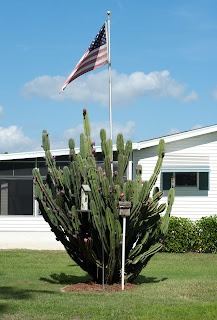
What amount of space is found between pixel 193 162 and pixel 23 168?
539 centimetres

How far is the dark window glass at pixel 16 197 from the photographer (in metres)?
18.5

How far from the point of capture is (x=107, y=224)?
9828 mm

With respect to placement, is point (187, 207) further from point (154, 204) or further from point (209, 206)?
point (154, 204)

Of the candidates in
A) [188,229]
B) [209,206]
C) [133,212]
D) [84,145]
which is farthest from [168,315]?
[209,206]

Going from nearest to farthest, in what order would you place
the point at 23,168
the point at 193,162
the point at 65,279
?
the point at 65,279 → the point at 193,162 → the point at 23,168

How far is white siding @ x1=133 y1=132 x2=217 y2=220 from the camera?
17.3 m

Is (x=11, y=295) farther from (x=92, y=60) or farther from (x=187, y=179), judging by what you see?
(x=187, y=179)

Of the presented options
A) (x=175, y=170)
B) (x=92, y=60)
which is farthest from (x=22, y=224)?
(x=92, y=60)

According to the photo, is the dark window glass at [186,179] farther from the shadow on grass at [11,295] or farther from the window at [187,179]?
the shadow on grass at [11,295]

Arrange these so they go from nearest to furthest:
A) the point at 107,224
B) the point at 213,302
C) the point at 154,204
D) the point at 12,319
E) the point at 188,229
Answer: the point at 12,319, the point at 213,302, the point at 107,224, the point at 154,204, the point at 188,229

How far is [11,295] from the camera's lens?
9.41 meters

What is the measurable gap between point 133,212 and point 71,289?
A: 1830 mm

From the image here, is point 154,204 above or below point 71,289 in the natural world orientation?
above

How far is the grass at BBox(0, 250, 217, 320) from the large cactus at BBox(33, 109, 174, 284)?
2.40 feet
